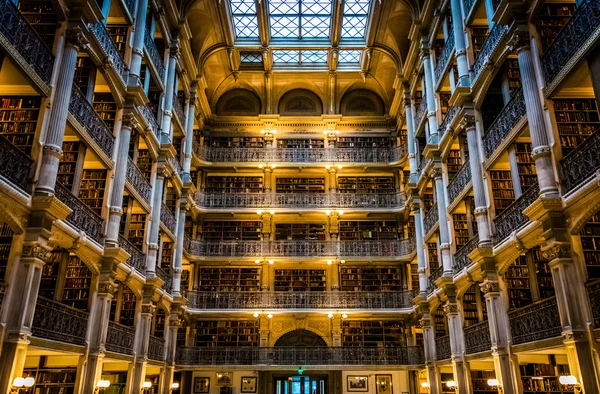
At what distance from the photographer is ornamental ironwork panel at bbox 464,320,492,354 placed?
11.1 m

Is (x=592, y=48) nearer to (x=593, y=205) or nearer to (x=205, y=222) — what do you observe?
(x=593, y=205)

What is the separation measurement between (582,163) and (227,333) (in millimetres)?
14512

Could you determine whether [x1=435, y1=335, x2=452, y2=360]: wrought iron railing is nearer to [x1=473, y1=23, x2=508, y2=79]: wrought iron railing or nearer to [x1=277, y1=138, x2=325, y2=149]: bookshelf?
[x1=473, y1=23, x2=508, y2=79]: wrought iron railing

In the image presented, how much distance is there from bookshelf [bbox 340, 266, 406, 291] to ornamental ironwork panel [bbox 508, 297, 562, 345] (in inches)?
381

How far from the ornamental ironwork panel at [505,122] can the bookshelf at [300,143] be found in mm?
10887

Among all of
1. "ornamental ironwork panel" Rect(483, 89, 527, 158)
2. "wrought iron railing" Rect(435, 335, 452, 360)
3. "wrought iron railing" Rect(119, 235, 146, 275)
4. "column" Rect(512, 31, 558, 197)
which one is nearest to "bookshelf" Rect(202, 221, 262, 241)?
"wrought iron railing" Rect(119, 235, 146, 275)

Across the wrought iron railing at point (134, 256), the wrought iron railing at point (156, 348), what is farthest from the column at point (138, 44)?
the wrought iron railing at point (156, 348)

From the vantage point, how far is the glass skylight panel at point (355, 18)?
18.5 m

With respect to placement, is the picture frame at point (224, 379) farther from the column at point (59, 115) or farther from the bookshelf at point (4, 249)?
the column at point (59, 115)

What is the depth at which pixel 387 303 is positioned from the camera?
61.0 feet

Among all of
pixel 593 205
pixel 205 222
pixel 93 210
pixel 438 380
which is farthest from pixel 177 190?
pixel 593 205

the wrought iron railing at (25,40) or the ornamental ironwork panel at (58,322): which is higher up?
the wrought iron railing at (25,40)

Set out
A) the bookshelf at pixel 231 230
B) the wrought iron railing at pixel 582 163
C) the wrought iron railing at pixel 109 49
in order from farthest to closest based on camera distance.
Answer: the bookshelf at pixel 231 230 < the wrought iron railing at pixel 109 49 < the wrought iron railing at pixel 582 163

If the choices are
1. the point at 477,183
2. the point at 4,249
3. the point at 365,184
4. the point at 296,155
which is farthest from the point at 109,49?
the point at 365,184
